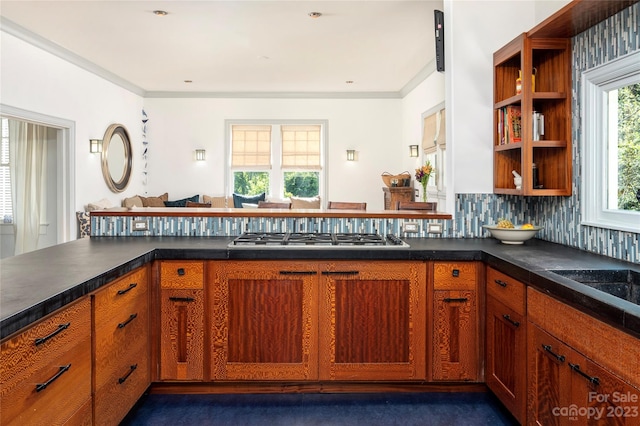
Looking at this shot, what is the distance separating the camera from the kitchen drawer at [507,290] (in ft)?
7.02

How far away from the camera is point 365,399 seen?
2.68 meters

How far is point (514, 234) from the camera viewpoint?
2.77m

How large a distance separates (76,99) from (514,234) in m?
5.52

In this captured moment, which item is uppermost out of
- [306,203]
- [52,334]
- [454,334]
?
[306,203]

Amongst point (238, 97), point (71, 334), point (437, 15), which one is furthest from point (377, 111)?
point (71, 334)

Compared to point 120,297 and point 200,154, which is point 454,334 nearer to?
point 120,297

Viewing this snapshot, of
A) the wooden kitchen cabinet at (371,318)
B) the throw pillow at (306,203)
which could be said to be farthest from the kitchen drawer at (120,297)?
the throw pillow at (306,203)

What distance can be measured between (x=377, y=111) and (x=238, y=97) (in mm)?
2428

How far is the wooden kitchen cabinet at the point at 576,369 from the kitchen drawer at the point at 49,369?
65.0 inches

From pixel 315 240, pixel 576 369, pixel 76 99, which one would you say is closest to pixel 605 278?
pixel 576 369

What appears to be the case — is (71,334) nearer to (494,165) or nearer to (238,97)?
(494,165)

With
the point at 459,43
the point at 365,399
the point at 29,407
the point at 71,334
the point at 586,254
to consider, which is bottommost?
the point at 365,399

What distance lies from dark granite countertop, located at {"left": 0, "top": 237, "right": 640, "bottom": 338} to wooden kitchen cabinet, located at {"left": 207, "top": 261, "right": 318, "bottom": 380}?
76 millimetres

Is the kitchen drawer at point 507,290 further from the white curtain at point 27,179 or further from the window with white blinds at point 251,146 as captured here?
the window with white blinds at point 251,146
